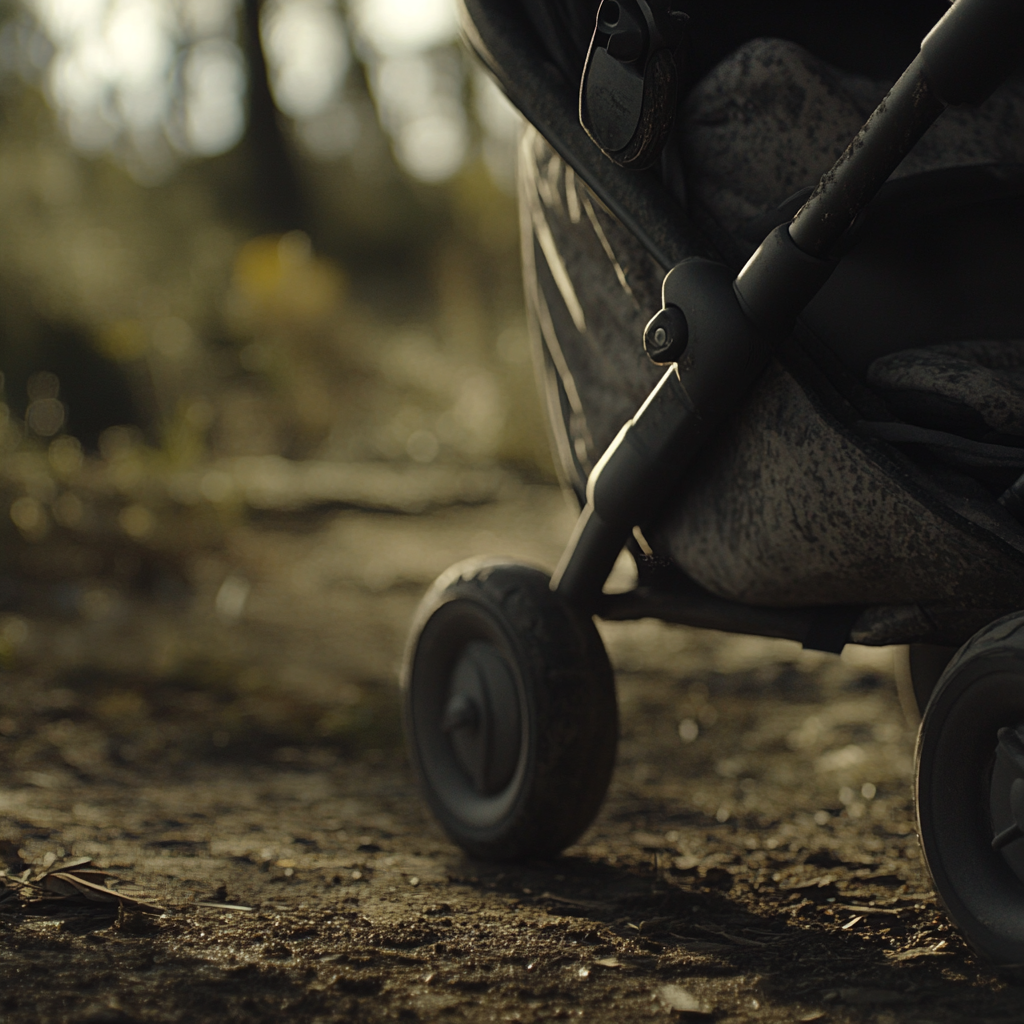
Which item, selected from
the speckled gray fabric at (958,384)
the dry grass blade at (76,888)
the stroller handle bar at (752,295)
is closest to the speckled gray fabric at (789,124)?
the stroller handle bar at (752,295)

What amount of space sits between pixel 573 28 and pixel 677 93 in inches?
14.3

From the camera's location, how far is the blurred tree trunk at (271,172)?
1454 cm

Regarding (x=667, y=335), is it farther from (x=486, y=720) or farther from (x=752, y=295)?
(x=486, y=720)

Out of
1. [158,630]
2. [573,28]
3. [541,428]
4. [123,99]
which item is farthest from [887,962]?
[123,99]

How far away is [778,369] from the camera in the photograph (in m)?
1.68

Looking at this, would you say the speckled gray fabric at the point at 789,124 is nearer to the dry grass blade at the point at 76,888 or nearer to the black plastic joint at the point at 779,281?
the black plastic joint at the point at 779,281

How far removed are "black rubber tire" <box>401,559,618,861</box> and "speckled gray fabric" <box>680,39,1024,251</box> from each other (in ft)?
2.67

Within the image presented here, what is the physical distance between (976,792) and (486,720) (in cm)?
102

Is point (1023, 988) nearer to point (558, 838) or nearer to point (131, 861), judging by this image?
point (558, 838)

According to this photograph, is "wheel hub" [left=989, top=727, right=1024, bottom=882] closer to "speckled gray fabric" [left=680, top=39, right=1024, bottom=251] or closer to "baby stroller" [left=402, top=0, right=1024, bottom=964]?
"baby stroller" [left=402, top=0, right=1024, bottom=964]

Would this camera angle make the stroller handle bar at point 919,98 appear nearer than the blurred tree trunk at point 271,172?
Yes

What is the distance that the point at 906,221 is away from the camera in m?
1.70

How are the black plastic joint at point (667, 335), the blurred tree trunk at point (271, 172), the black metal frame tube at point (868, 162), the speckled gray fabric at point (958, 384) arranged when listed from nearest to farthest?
the black metal frame tube at point (868, 162) < the speckled gray fabric at point (958, 384) < the black plastic joint at point (667, 335) < the blurred tree trunk at point (271, 172)

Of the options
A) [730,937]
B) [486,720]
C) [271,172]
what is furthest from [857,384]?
[271,172]
